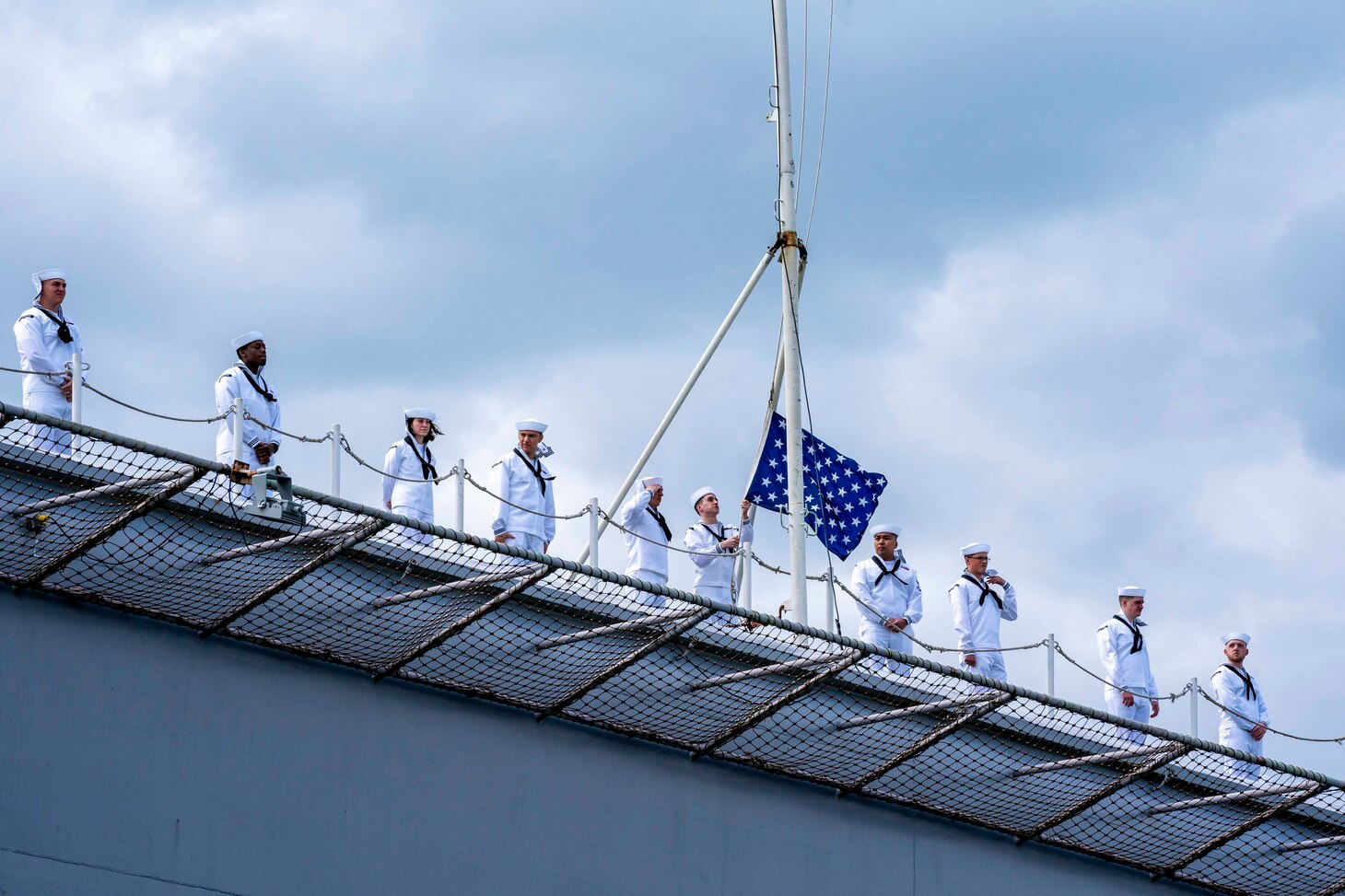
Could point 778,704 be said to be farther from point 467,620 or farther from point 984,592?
point 984,592

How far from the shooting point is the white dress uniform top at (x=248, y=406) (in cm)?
1270

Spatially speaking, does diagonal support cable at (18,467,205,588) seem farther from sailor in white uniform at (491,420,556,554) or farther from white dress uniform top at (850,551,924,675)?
white dress uniform top at (850,551,924,675)

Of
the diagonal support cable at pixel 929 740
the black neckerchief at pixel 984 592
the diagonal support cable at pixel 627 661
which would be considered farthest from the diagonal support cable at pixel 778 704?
the black neckerchief at pixel 984 592

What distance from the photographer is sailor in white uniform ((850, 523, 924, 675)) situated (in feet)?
52.2

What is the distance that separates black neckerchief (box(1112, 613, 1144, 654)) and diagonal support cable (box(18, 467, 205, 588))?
377 inches

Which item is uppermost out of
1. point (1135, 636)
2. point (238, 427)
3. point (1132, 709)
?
point (1135, 636)

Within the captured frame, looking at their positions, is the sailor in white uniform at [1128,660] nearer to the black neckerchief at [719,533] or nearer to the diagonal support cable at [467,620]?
the black neckerchief at [719,533]

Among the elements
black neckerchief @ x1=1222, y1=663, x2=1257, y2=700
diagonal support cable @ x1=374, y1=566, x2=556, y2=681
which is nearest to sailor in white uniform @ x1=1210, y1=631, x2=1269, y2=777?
black neckerchief @ x1=1222, y1=663, x2=1257, y2=700

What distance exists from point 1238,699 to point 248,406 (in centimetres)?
981

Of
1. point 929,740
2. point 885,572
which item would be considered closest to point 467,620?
point 929,740

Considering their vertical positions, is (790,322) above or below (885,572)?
above

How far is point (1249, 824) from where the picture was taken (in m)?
15.1

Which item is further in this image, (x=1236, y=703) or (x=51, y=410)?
(x=1236, y=703)

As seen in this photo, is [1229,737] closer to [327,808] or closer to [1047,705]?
[1047,705]
